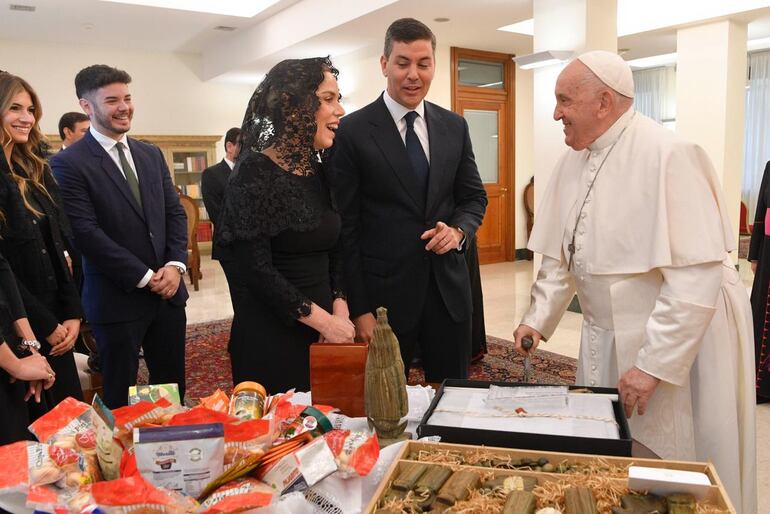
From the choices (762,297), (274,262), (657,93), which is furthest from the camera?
(657,93)

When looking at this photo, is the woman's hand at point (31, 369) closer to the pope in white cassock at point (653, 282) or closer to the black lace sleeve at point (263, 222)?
the black lace sleeve at point (263, 222)

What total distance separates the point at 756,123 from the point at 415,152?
1076 cm

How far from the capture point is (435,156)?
223 cm

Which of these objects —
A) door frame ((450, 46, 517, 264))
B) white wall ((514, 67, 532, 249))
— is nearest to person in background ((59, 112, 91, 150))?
door frame ((450, 46, 517, 264))

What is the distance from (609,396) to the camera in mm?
1454

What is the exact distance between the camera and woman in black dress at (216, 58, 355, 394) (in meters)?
1.79

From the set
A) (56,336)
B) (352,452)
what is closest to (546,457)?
(352,452)

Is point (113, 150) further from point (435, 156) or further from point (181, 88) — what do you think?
point (181, 88)

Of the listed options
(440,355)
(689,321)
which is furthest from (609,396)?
(440,355)

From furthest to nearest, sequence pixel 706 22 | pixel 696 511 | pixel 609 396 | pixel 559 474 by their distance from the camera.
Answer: pixel 706 22
pixel 609 396
pixel 559 474
pixel 696 511

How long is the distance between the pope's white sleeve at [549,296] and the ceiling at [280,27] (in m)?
5.06

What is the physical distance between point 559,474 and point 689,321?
30.1 inches

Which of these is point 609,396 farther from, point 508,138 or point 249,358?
point 508,138

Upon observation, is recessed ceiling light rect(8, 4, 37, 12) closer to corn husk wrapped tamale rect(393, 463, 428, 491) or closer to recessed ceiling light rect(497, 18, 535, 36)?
recessed ceiling light rect(497, 18, 535, 36)
